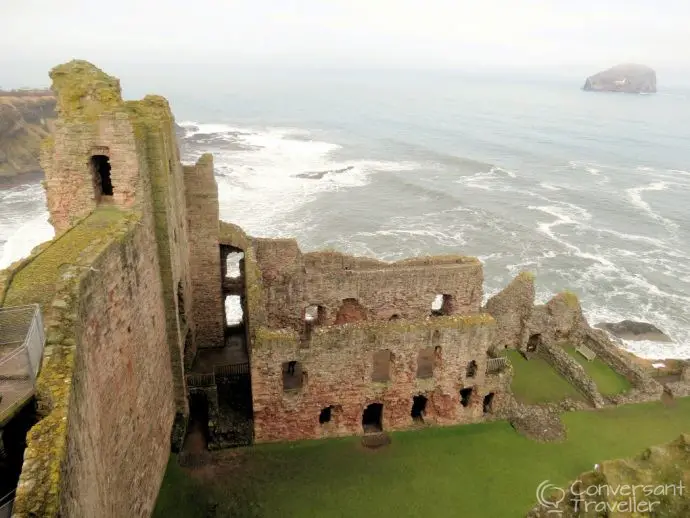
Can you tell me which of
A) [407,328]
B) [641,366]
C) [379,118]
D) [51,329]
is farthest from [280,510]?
[379,118]

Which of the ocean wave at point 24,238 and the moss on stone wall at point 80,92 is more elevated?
the moss on stone wall at point 80,92

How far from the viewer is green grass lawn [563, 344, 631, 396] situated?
21469mm

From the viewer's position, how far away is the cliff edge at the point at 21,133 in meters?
62.7

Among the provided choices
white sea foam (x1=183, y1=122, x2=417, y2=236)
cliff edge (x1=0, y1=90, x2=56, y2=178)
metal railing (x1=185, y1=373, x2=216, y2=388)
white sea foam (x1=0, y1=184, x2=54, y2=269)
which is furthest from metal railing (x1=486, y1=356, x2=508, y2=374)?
cliff edge (x1=0, y1=90, x2=56, y2=178)

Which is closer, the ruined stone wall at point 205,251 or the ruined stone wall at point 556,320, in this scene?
the ruined stone wall at point 205,251

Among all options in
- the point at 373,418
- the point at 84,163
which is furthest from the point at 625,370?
the point at 84,163

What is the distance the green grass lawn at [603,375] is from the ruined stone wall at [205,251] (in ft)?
51.3

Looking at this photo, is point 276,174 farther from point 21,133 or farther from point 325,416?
point 325,416

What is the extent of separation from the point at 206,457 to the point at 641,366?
59.7ft

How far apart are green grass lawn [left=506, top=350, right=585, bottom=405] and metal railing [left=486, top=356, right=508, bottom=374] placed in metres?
2.21

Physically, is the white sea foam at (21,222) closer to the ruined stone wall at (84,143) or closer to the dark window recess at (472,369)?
the ruined stone wall at (84,143)

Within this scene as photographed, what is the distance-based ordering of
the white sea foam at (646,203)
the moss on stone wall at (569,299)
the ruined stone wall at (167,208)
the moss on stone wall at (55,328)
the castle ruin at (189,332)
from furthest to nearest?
the white sea foam at (646,203) → the moss on stone wall at (569,299) → the ruined stone wall at (167,208) → the castle ruin at (189,332) → the moss on stone wall at (55,328)

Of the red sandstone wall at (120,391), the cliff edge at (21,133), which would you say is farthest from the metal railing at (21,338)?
the cliff edge at (21,133)

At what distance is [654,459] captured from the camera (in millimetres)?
8133
